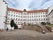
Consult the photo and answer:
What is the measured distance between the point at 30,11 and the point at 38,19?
11995 millimetres

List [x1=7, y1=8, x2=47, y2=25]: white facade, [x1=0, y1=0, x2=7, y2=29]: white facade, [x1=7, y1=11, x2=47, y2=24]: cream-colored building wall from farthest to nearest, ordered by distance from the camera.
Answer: [x1=7, y1=11, x2=47, y2=24]: cream-colored building wall, [x1=7, y1=8, x2=47, y2=25]: white facade, [x1=0, y1=0, x2=7, y2=29]: white facade

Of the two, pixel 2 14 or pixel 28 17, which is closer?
pixel 2 14

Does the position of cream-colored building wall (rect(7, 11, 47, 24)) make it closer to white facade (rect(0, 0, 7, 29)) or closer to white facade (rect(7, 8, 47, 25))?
white facade (rect(7, 8, 47, 25))

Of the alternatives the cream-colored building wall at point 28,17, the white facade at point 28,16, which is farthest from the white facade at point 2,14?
the cream-colored building wall at point 28,17

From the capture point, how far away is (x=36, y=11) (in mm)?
107812

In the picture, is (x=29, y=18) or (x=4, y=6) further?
(x=29, y=18)

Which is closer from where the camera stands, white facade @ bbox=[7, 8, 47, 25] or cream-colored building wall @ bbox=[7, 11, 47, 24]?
white facade @ bbox=[7, 8, 47, 25]

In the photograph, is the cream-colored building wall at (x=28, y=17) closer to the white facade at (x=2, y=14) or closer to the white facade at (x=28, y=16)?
the white facade at (x=28, y=16)

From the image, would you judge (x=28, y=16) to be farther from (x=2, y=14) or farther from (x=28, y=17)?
(x=2, y=14)

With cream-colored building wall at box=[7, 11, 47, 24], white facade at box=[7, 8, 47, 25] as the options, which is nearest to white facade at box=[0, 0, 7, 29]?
white facade at box=[7, 8, 47, 25]

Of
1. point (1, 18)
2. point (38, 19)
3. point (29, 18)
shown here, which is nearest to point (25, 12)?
point (29, 18)


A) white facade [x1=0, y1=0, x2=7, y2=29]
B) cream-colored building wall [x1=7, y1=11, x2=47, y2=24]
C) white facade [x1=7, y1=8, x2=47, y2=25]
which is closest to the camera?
white facade [x1=0, y1=0, x2=7, y2=29]

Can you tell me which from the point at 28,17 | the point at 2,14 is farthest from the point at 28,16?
the point at 2,14

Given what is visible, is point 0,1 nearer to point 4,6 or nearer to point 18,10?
point 4,6
